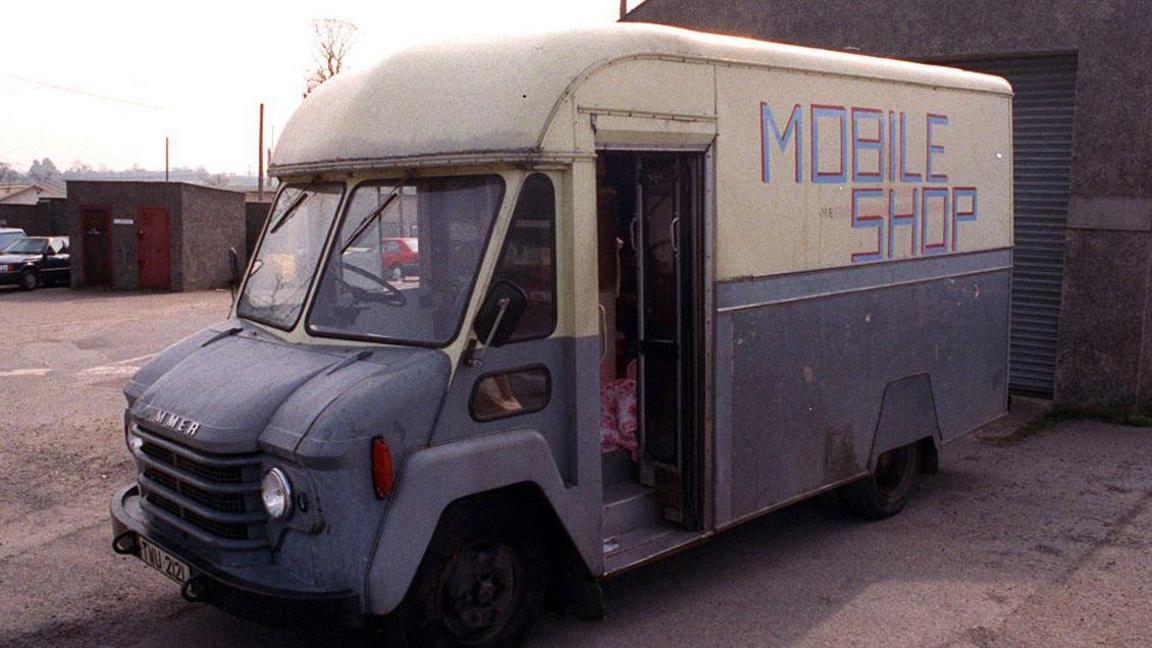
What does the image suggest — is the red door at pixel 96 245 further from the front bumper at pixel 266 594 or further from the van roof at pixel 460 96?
the front bumper at pixel 266 594

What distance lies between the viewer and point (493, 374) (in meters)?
4.73

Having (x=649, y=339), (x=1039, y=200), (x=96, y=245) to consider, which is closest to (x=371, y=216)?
(x=649, y=339)

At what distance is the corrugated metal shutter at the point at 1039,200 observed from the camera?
10.9m

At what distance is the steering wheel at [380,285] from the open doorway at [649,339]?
4.27 ft

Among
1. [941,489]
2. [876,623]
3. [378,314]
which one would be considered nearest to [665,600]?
[876,623]

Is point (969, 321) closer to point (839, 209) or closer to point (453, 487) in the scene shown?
point (839, 209)

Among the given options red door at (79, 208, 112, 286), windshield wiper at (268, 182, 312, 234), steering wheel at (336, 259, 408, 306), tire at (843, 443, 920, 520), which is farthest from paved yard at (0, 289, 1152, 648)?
red door at (79, 208, 112, 286)

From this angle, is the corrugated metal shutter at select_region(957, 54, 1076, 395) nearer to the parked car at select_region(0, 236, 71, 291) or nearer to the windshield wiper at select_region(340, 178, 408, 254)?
the windshield wiper at select_region(340, 178, 408, 254)

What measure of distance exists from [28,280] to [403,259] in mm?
25271

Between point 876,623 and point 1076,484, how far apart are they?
140 inches

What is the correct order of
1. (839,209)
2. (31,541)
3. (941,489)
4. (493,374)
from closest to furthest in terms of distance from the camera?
1. (493,374)
2. (839,209)
3. (31,541)
4. (941,489)

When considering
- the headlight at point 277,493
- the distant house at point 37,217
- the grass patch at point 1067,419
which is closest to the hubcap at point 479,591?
the headlight at point 277,493

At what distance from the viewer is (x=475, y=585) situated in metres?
4.84

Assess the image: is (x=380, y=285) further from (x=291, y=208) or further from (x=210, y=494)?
(x=210, y=494)
